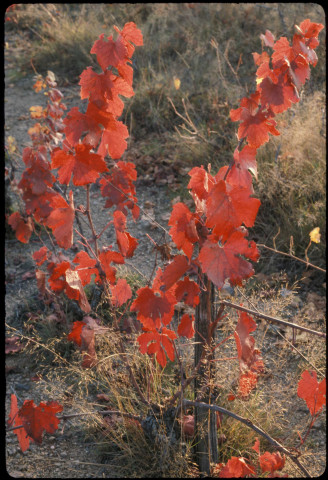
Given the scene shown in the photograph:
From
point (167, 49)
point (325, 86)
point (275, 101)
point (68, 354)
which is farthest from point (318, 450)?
point (167, 49)

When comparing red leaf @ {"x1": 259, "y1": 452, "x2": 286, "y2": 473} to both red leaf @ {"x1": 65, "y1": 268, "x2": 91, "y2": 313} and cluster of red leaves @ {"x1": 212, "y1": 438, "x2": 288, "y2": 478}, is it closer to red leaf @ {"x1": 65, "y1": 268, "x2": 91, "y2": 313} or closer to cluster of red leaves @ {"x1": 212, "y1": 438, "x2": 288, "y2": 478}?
cluster of red leaves @ {"x1": 212, "y1": 438, "x2": 288, "y2": 478}

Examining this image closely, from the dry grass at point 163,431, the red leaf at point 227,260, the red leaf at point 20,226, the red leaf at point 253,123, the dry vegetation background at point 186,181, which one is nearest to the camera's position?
the red leaf at point 227,260

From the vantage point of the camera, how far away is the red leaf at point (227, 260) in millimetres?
1223

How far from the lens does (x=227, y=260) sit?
1234 millimetres

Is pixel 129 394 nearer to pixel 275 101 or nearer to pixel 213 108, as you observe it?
pixel 275 101

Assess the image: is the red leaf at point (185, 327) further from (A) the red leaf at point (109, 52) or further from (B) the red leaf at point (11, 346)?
(B) the red leaf at point (11, 346)

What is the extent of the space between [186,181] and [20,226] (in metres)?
2.19

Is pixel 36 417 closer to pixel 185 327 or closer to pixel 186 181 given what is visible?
pixel 185 327

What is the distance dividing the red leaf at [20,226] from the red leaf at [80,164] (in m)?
0.87

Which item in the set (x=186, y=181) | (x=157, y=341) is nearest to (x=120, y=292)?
(x=157, y=341)

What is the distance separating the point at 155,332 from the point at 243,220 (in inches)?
24.5

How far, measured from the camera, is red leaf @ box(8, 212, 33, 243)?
2.25 meters

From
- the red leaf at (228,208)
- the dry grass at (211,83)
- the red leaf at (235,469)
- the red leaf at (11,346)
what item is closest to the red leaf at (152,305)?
the red leaf at (228,208)

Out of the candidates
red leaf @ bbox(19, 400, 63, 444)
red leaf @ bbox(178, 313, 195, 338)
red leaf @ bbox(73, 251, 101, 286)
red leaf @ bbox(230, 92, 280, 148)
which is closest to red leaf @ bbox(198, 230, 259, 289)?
red leaf @ bbox(230, 92, 280, 148)
